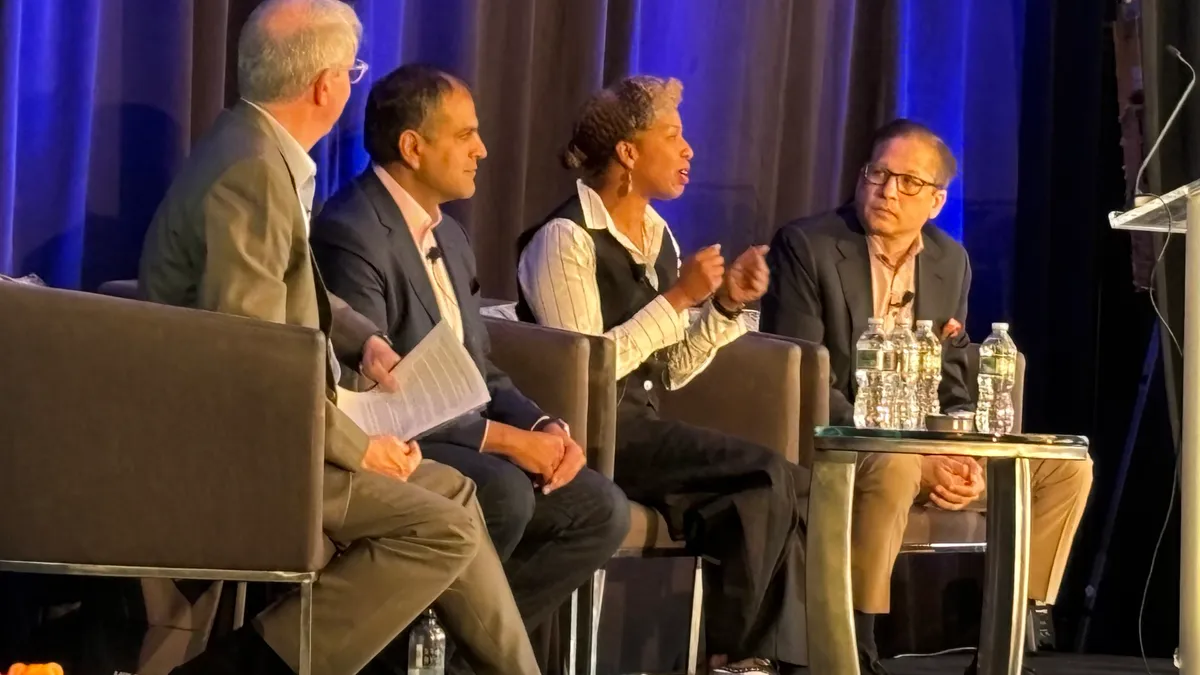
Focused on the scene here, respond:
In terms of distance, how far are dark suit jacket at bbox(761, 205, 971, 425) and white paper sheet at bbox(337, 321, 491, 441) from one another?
115cm

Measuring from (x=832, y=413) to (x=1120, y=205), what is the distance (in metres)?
1.40

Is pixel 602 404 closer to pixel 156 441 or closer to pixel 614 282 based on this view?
pixel 614 282

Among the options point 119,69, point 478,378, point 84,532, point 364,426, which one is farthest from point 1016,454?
point 119,69

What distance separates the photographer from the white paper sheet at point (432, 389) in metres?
2.38

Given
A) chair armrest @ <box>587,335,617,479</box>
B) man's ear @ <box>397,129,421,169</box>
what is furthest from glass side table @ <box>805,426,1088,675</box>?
man's ear @ <box>397,129,421,169</box>

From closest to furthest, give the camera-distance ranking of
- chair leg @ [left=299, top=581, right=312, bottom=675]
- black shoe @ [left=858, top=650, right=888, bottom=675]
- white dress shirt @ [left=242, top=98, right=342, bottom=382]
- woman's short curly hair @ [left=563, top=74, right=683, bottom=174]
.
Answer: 1. chair leg @ [left=299, top=581, right=312, bottom=675]
2. white dress shirt @ [left=242, top=98, right=342, bottom=382]
3. black shoe @ [left=858, top=650, right=888, bottom=675]
4. woman's short curly hair @ [left=563, top=74, right=683, bottom=174]

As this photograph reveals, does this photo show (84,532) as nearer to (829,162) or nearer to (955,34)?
(829,162)

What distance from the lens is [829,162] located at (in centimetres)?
406

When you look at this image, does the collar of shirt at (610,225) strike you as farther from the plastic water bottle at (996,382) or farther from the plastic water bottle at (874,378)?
the plastic water bottle at (996,382)

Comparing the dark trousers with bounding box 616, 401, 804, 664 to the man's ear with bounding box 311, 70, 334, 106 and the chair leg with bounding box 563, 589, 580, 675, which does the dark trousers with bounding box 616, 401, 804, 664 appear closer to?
the chair leg with bounding box 563, 589, 580, 675

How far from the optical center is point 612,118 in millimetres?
3182

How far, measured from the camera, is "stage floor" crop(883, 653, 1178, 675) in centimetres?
369

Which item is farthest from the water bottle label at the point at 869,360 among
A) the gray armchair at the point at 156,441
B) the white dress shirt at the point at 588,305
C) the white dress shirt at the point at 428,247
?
the gray armchair at the point at 156,441

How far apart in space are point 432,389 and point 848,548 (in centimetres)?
68
